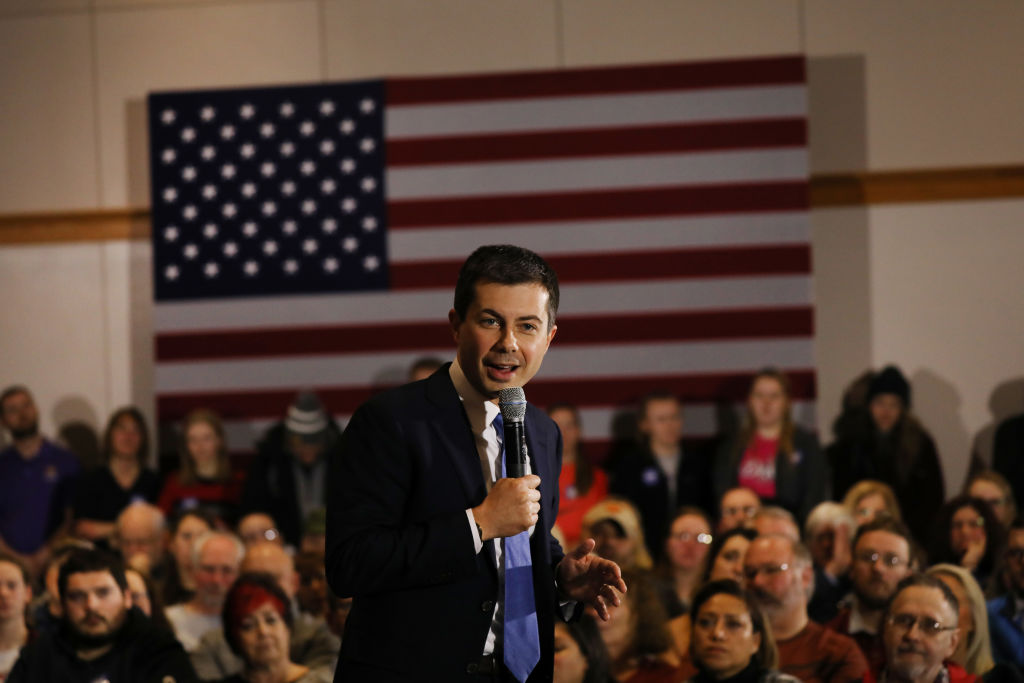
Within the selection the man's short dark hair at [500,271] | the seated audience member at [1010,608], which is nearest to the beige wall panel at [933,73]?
the seated audience member at [1010,608]

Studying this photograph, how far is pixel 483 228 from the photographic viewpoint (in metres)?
8.18

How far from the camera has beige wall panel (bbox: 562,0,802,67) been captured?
27.0 feet

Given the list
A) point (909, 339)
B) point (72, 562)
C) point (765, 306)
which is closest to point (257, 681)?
point (72, 562)

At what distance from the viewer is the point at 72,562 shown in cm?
455

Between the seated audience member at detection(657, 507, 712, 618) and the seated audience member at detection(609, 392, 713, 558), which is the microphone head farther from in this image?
the seated audience member at detection(609, 392, 713, 558)

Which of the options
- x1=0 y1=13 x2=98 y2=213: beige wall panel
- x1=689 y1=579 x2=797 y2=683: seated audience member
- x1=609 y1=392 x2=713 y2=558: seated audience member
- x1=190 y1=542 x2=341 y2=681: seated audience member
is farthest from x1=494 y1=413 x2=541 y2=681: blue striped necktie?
x1=0 y1=13 x2=98 y2=213: beige wall panel

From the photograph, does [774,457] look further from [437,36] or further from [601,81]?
[437,36]

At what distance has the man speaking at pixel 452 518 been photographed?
2100 mm

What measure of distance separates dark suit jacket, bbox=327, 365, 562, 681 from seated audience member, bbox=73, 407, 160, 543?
210 inches

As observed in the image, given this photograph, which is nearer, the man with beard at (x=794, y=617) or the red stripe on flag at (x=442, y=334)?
the man with beard at (x=794, y=617)

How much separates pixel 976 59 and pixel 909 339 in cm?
180

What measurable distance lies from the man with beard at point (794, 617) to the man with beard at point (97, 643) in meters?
2.02

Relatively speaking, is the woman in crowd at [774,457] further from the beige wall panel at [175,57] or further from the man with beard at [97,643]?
the beige wall panel at [175,57]

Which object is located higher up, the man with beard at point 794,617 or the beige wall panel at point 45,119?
the beige wall panel at point 45,119
